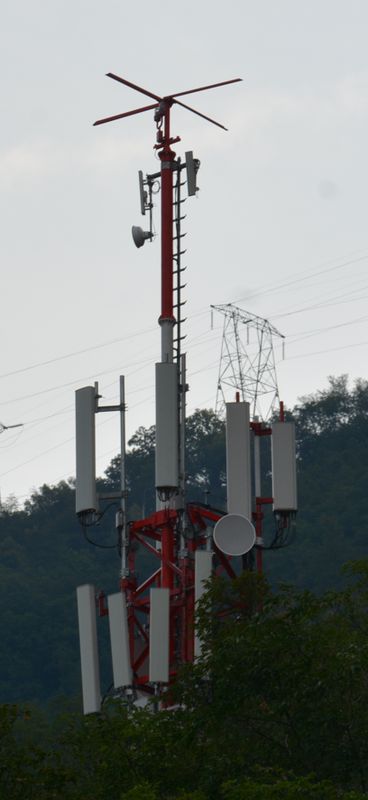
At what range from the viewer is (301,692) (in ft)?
104

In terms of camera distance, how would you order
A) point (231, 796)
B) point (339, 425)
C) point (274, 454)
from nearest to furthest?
1. point (231, 796)
2. point (274, 454)
3. point (339, 425)

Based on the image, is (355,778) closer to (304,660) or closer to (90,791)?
(304,660)

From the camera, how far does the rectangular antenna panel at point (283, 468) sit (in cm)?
4175

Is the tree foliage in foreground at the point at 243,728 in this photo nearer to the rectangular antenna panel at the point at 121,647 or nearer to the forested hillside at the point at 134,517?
the rectangular antenna panel at the point at 121,647

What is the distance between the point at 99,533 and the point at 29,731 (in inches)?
2325

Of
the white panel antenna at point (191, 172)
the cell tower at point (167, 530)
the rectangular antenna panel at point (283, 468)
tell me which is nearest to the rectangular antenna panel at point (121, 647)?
the cell tower at point (167, 530)

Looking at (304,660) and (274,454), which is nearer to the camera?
(304,660)

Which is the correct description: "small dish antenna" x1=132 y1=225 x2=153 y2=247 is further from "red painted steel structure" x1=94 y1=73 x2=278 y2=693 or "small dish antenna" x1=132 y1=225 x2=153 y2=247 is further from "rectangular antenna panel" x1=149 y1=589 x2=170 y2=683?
"rectangular antenna panel" x1=149 y1=589 x2=170 y2=683

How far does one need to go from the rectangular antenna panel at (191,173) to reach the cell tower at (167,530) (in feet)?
0.07

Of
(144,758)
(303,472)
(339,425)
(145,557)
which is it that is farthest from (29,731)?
(339,425)

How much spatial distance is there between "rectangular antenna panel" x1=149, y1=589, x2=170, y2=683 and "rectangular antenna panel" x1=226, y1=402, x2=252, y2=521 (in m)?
2.51

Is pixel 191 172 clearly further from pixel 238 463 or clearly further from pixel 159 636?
pixel 159 636

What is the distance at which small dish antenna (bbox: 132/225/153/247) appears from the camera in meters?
44.6

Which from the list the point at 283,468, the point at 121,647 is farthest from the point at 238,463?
the point at 121,647
